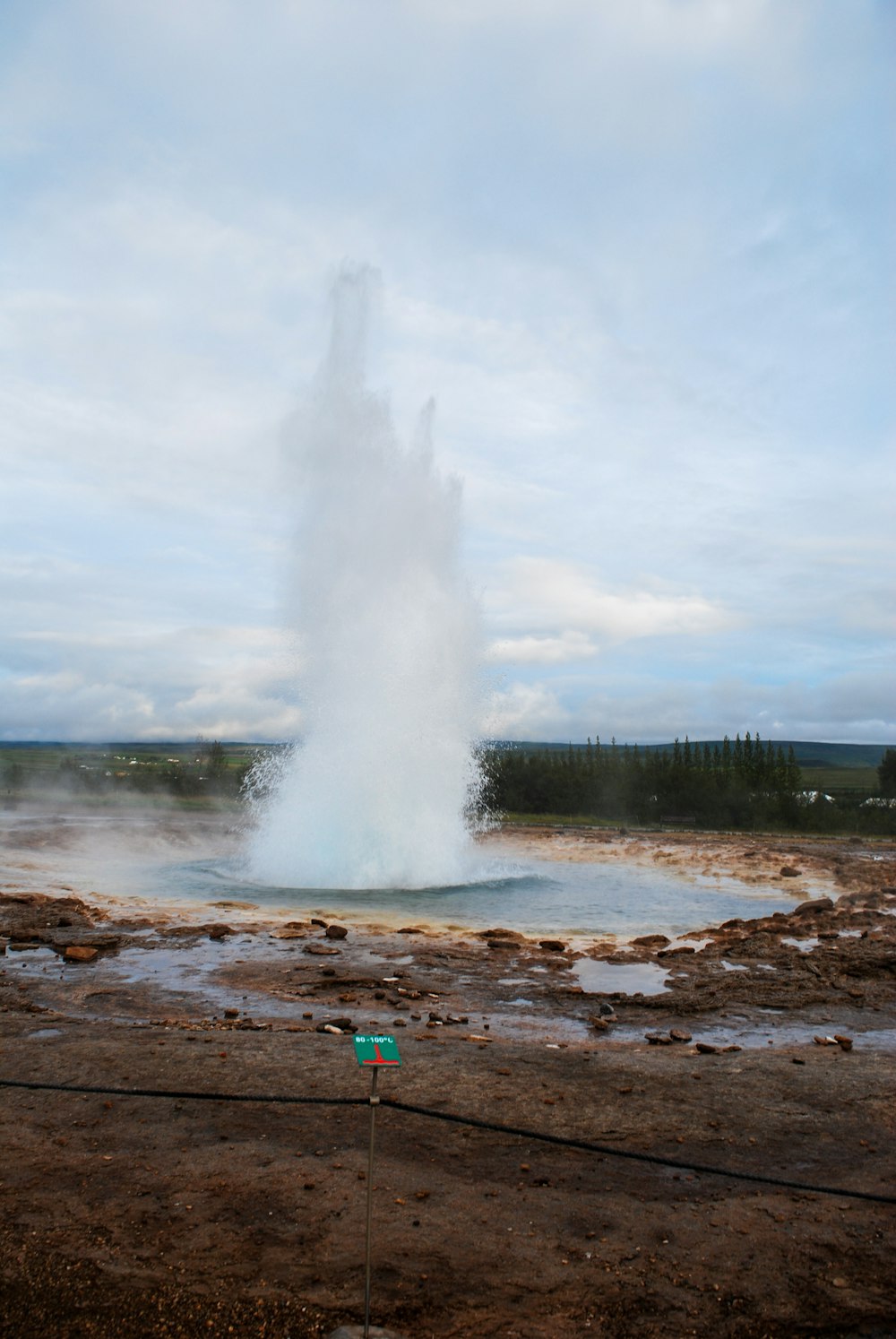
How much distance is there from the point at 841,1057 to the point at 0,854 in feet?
80.1

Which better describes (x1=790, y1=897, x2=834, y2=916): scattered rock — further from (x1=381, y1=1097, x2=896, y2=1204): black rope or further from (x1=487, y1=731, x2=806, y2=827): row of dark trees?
(x1=487, y1=731, x2=806, y2=827): row of dark trees

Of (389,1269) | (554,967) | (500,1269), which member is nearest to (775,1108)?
(500,1269)

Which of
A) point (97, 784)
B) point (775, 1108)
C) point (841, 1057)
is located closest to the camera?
point (775, 1108)

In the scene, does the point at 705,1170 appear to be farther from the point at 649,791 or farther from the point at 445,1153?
the point at 649,791

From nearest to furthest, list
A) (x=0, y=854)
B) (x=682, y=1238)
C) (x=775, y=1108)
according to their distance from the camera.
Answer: (x=682, y=1238) < (x=775, y=1108) < (x=0, y=854)

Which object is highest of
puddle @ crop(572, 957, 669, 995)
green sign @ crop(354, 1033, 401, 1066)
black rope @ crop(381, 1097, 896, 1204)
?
green sign @ crop(354, 1033, 401, 1066)

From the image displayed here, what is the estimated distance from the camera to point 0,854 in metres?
26.1

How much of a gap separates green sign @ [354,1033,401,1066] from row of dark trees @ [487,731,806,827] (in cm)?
4760

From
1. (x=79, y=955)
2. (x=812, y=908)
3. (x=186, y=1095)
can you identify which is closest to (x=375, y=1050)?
(x=186, y=1095)

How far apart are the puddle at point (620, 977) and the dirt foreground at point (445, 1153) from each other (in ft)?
0.57

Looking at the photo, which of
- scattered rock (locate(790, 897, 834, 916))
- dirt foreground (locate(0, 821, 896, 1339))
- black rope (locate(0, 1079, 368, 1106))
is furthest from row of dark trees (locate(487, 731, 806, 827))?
black rope (locate(0, 1079, 368, 1106))

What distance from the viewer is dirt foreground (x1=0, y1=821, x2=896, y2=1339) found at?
14.6ft

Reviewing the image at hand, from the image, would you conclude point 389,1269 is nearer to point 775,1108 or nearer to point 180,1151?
point 180,1151

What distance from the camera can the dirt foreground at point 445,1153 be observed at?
14.6 feet
